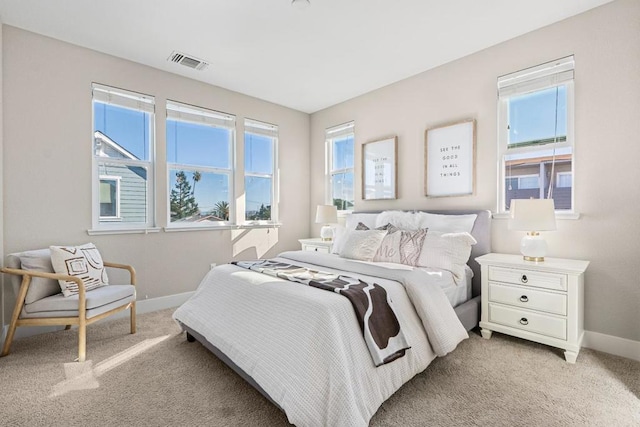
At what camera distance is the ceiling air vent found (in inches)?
128

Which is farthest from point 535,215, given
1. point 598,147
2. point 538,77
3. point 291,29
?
point 291,29

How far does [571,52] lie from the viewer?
2656 millimetres

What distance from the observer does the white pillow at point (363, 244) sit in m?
3.08

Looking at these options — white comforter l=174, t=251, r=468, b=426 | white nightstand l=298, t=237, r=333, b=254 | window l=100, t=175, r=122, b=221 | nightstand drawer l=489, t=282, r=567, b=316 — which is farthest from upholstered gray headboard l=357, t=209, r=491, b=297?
window l=100, t=175, r=122, b=221

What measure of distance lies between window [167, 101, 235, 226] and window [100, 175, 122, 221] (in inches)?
21.6

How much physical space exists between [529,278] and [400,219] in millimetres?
1378

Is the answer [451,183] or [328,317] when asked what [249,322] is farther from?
[451,183]

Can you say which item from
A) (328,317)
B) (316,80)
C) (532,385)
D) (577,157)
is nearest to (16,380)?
(328,317)

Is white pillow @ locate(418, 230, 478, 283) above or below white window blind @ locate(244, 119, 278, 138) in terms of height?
below

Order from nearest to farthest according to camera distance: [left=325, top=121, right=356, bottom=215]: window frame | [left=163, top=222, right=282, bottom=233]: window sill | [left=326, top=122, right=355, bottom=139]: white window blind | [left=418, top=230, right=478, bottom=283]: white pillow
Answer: [left=418, top=230, right=478, bottom=283]: white pillow → [left=163, top=222, right=282, bottom=233]: window sill → [left=326, top=122, right=355, bottom=139]: white window blind → [left=325, top=121, right=356, bottom=215]: window frame

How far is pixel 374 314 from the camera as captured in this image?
1.77 m

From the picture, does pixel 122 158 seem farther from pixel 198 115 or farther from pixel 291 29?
pixel 291 29

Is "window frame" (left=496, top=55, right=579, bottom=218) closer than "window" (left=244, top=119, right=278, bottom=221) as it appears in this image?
Yes

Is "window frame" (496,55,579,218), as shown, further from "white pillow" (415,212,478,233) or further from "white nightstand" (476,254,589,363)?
"white nightstand" (476,254,589,363)
